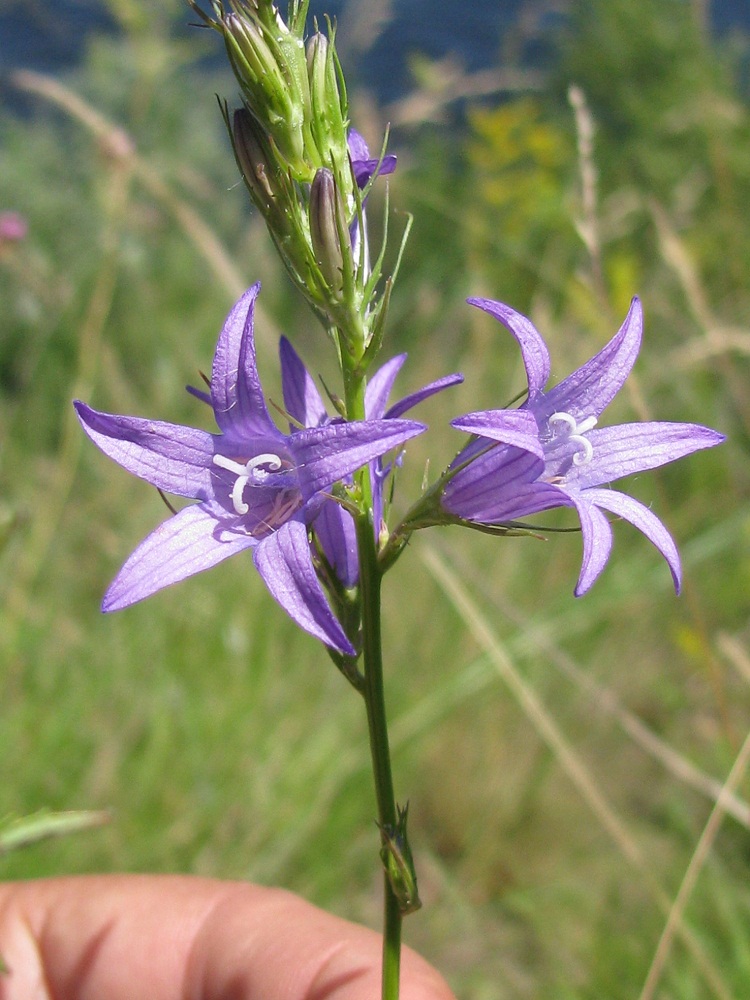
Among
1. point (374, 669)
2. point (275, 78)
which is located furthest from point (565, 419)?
point (275, 78)

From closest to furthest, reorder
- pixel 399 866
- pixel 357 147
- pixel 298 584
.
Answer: pixel 298 584, pixel 399 866, pixel 357 147

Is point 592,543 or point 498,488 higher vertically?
point 498,488

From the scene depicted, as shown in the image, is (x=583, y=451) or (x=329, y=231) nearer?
(x=329, y=231)

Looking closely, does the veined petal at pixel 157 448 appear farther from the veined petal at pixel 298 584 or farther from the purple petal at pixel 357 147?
the purple petal at pixel 357 147

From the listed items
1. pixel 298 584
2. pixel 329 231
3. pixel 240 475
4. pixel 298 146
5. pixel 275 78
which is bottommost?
pixel 298 584

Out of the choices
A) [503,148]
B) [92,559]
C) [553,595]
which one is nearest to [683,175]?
[503,148]

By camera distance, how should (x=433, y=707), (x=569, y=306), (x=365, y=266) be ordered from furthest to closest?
(x=569, y=306)
(x=433, y=707)
(x=365, y=266)

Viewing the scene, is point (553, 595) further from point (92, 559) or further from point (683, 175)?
point (683, 175)

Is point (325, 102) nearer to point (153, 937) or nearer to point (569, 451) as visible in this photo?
point (569, 451)
